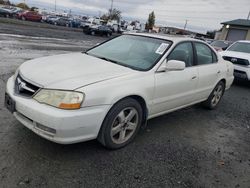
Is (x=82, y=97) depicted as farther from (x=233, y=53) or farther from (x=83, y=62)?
(x=233, y=53)

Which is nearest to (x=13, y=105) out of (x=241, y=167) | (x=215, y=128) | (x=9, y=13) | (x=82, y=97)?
(x=82, y=97)

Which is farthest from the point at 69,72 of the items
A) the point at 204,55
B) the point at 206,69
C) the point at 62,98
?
the point at 204,55

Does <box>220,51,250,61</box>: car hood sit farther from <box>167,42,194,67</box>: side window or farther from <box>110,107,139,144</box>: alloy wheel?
<box>110,107,139,144</box>: alloy wheel

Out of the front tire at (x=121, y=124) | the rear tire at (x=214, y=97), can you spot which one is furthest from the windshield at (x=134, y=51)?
the rear tire at (x=214, y=97)

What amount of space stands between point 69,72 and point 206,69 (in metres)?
2.86

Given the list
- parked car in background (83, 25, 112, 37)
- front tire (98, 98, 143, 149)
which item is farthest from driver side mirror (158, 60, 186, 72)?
parked car in background (83, 25, 112, 37)

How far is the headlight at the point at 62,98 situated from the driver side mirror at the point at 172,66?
148 cm

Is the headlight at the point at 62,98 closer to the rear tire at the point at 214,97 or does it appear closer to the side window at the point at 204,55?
the side window at the point at 204,55

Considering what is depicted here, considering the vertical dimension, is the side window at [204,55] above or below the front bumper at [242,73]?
above

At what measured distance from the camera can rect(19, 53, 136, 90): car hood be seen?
305 centimetres

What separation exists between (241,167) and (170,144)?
1024 millimetres

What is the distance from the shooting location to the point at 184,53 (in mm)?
4520

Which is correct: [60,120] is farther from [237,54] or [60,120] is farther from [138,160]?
[237,54]

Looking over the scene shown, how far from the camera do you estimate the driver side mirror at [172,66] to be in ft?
12.5
